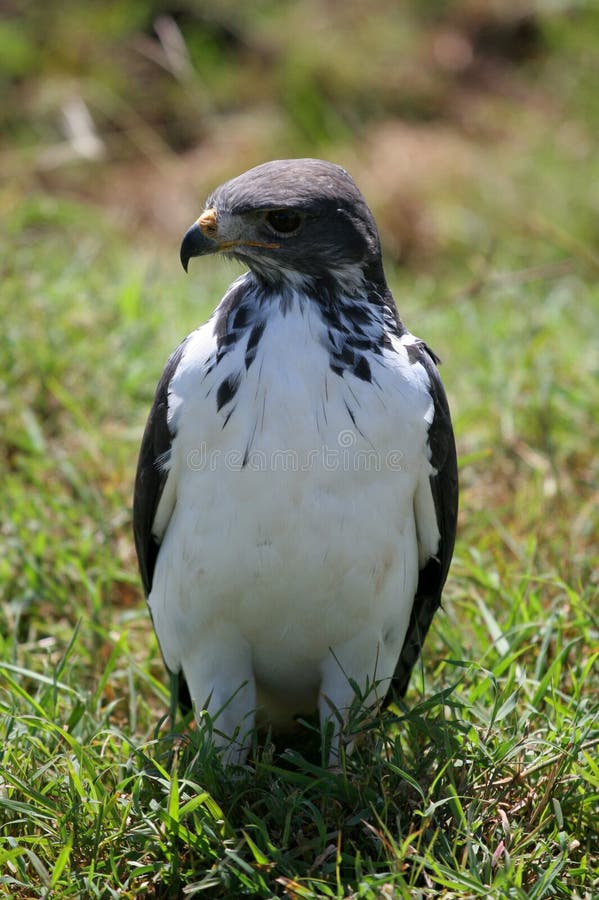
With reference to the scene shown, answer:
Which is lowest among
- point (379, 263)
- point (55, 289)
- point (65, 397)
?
point (65, 397)

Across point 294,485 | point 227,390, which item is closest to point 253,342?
point 227,390

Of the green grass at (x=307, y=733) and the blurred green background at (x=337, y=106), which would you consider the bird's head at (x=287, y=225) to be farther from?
Result: the blurred green background at (x=337, y=106)

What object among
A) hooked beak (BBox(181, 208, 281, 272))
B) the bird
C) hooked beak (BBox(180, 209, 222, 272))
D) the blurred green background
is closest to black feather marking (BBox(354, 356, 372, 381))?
the bird

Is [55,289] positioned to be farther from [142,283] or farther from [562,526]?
[562,526]

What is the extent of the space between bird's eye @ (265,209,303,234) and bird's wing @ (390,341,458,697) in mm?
523

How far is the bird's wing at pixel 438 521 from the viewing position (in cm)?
320

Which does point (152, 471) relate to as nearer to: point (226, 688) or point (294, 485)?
point (294, 485)

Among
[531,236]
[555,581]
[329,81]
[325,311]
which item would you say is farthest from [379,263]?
[329,81]

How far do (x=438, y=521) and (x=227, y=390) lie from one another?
88cm

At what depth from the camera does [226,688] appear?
3.39 meters

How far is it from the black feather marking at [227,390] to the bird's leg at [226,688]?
76 cm

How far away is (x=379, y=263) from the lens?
3.21 meters

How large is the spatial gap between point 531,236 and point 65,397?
14.4 feet

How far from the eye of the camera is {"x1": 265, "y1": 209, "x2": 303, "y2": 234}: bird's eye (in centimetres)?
303
